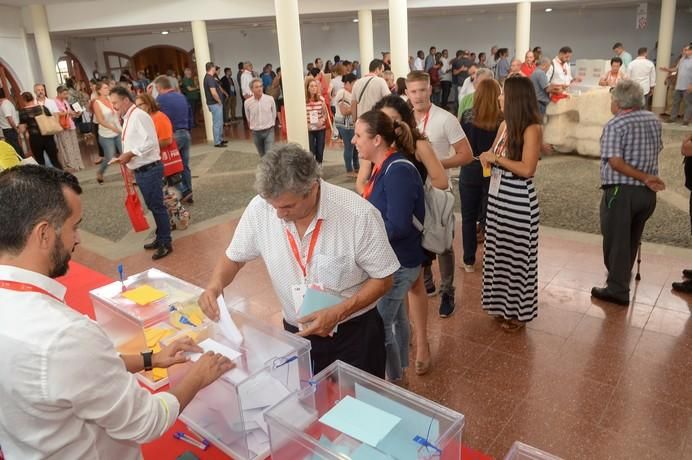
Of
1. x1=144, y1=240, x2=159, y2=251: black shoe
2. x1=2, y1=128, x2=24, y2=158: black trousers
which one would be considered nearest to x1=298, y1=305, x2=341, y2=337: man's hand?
x1=144, y1=240, x2=159, y2=251: black shoe

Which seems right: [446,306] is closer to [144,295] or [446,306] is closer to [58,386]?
[144,295]

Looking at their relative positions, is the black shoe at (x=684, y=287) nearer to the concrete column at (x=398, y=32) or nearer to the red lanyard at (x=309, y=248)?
the red lanyard at (x=309, y=248)

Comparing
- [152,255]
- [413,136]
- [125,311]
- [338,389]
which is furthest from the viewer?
[152,255]

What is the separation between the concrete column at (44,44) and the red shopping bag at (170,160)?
8.41 m

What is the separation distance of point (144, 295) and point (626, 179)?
3075 mm

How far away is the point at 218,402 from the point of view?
5.24 feet

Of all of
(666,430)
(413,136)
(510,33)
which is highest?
(510,33)

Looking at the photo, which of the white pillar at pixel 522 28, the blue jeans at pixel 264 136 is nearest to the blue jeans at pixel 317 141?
the blue jeans at pixel 264 136

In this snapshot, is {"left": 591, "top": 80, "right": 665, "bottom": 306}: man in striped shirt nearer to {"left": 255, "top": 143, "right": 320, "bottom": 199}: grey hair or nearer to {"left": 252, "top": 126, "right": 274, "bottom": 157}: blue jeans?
{"left": 255, "top": 143, "right": 320, "bottom": 199}: grey hair

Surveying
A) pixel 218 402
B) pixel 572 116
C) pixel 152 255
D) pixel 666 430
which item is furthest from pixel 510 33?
pixel 218 402

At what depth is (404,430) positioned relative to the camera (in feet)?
4.40

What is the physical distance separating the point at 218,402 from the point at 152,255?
4068 mm

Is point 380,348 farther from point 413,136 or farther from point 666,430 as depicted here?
point 666,430

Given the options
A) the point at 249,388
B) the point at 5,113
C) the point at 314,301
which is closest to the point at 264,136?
the point at 5,113
